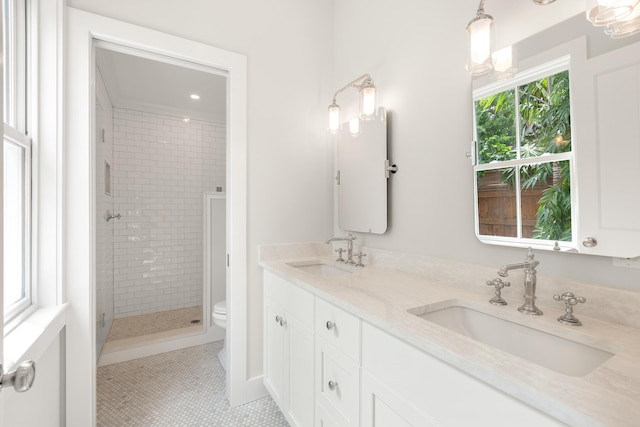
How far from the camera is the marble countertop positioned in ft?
1.70

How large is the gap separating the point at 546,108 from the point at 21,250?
7.02ft

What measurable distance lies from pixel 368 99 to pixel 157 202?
273 centimetres

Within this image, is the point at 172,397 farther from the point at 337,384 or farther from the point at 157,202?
the point at 157,202

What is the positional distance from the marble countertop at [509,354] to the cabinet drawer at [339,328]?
0.04 meters

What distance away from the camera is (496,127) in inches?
46.6

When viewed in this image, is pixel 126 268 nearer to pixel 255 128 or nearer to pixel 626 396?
pixel 255 128

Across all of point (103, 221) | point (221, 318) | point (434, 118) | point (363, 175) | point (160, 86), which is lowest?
point (221, 318)

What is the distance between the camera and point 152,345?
97.0 inches

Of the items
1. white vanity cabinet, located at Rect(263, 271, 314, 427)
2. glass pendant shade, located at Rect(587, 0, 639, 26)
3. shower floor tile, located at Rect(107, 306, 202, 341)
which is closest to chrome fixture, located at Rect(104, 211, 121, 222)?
shower floor tile, located at Rect(107, 306, 202, 341)

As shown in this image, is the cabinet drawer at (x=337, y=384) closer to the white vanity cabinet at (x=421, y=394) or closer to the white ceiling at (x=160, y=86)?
the white vanity cabinet at (x=421, y=394)

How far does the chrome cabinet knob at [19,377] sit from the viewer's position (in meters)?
0.55

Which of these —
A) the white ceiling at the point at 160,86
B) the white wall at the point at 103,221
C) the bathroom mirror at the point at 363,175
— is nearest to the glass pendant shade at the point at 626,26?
the bathroom mirror at the point at 363,175

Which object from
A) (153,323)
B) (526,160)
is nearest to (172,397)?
(153,323)

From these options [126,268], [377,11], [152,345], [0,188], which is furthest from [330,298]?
[126,268]
